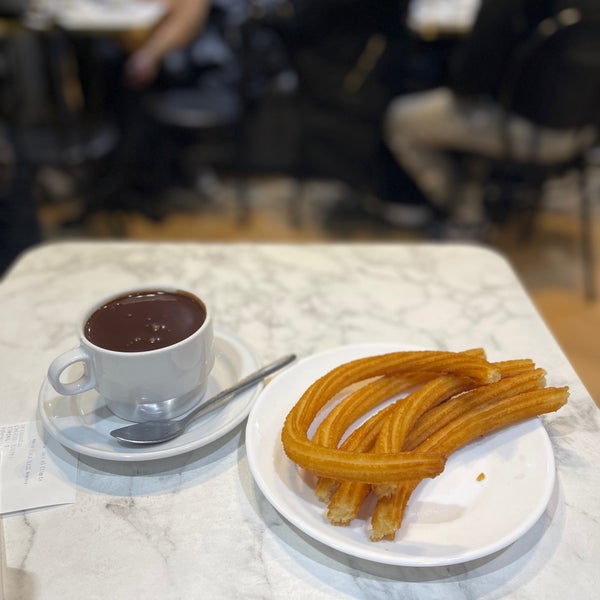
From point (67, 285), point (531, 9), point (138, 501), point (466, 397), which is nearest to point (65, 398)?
point (138, 501)

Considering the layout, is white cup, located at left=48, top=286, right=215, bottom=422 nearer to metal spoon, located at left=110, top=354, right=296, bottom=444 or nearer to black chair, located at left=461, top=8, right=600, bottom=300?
metal spoon, located at left=110, top=354, right=296, bottom=444

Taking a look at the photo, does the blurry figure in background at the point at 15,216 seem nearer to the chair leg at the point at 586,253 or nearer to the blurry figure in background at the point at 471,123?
the blurry figure in background at the point at 471,123

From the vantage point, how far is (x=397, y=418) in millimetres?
603

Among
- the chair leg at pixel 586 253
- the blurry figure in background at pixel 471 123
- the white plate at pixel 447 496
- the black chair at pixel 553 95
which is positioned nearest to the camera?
the white plate at pixel 447 496

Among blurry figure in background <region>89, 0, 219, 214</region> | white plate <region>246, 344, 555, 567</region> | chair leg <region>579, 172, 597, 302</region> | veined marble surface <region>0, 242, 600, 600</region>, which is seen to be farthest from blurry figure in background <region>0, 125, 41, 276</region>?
chair leg <region>579, 172, 597, 302</region>

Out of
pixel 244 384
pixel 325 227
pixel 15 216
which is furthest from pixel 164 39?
pixel 244 384

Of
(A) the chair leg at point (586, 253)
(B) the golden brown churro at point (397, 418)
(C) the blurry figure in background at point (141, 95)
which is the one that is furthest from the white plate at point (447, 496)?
(C) the blurry figure in background at point (141, 95)

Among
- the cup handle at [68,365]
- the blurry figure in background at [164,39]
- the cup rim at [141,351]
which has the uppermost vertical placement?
the cup rim at [141,351]

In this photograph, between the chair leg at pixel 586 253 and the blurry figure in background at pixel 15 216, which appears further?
the chair leg at pixel 586 253

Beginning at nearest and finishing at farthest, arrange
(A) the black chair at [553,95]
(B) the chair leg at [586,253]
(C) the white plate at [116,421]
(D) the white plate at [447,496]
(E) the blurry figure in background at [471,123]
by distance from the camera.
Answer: (D) the white plate at [447,496], (C) the white plate at [116,421], (A) the black chair at [553,95], (E) the blurry figure in background at [471,123], (B) the chair leg at [586,253]

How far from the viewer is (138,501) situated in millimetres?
607

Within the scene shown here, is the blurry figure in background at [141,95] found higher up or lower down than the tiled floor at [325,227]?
higher up

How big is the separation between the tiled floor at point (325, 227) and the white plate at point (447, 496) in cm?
160

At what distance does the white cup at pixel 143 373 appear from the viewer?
61 centimetres
